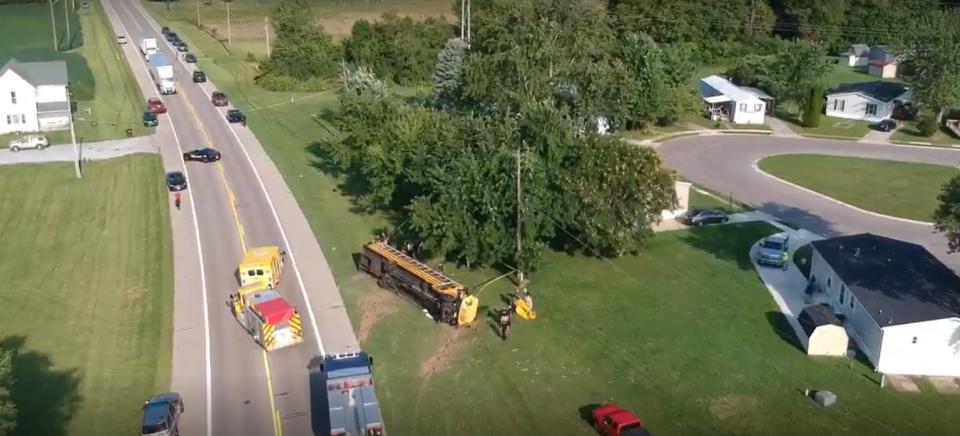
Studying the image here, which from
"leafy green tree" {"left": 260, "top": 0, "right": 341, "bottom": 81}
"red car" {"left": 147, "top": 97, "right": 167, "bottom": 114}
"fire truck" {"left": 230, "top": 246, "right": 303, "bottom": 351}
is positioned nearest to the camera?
"fire truck" {"left": 230, "top": 246, "right": 303, "bottom": 351}

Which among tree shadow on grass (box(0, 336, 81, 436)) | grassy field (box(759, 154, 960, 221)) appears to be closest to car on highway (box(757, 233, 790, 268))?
grassy field (box(759, 154, 960, 221))

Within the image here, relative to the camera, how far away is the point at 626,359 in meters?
38.3

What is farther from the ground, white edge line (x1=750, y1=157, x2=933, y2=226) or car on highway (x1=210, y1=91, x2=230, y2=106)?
car on highway (x1=210, y1=91, x2=230, y2=106)

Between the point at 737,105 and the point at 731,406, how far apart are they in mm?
57702

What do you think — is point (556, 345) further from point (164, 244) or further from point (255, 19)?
point (255, 19)

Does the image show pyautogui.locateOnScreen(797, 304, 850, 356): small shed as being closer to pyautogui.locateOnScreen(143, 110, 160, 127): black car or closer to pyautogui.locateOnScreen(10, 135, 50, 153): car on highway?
pyautogui.locateOnScreen(143, 110, 160, 127): black car

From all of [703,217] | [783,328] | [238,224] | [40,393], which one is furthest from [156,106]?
[783,328]

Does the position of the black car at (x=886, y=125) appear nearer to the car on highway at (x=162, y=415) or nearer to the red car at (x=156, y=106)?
the red car at (x=156, y=106)

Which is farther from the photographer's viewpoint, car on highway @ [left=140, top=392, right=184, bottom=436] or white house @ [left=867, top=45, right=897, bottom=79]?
white house @ [left=867, top=45, right=897, bottom=79]

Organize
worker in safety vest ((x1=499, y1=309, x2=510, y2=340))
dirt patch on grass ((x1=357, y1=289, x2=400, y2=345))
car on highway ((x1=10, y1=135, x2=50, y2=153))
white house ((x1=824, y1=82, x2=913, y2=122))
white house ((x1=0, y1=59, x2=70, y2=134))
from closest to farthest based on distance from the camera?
worker in safety vest ((x1=499, y1=309, x2=510, y2=340)) < dirt patch on grass ((x1=357, y1=289, x2=400, y2=345)) < car on highway ((x1=10, y1=135, x2=50, y2=153)) < white house ((x1=0, y1=59, x2=70, y2=134)) < white house ((x1=824, y1=82, x2=913, y2=122))

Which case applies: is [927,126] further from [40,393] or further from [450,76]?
[40,393]

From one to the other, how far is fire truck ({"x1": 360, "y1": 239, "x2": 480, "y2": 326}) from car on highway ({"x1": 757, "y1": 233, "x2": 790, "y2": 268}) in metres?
16.6

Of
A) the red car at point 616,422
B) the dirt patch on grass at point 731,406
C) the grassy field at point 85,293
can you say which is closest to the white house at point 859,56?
the grassy field at point 85,293

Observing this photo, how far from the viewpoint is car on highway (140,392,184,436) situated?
1203 inches
